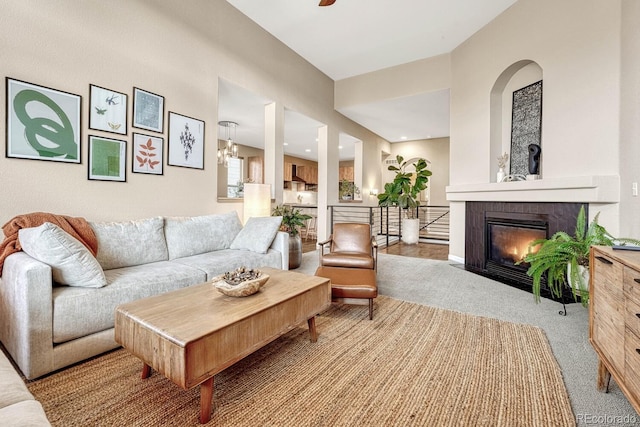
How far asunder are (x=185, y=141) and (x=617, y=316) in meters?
4.02

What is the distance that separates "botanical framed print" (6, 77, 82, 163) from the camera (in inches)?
92.0

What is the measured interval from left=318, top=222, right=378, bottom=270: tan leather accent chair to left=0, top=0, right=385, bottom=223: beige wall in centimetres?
174

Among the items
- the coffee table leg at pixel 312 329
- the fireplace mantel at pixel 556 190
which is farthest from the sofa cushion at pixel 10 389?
the fireplace mantel at pixel 556 190

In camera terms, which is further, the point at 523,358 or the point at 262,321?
the point at 523,358

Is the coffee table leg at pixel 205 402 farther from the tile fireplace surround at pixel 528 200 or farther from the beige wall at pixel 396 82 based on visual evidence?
the beige wall at pixel 396 82

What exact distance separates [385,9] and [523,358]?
4.47m

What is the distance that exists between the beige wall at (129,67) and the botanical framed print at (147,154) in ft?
0.26

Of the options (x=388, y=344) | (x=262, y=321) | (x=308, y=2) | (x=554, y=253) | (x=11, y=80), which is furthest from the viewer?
(x=308, y=2)

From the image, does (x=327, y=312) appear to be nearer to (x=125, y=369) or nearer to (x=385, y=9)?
(x=125, y=369)

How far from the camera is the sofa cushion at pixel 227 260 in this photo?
2713 millimetres

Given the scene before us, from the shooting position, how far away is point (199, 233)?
328cm

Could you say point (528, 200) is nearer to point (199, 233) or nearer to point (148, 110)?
point (199, 233)

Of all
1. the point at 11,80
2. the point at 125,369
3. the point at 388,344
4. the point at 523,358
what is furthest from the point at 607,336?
the point at 11,80

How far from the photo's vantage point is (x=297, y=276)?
2.34 m
